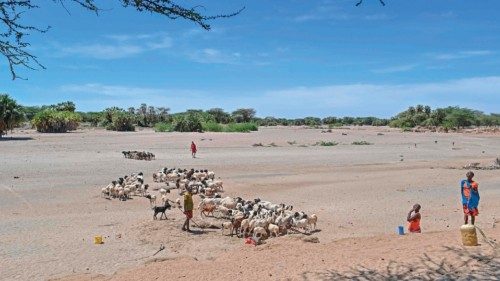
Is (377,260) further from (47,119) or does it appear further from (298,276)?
(47,119)

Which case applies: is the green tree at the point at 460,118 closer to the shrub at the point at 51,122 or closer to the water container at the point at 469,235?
the shrub at the point at 51,122

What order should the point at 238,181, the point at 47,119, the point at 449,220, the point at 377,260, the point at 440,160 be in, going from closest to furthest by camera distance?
the point at 377,260
the point at 449,220
the point at 238,181
the point at 440,160
the point at 47,119

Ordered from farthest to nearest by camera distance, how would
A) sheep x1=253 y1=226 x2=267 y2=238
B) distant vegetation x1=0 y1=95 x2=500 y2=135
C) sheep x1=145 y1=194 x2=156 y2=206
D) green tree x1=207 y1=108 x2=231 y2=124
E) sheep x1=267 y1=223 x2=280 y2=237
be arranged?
1. green tree x1=207 y1=108 x2=231 y2=124
2. distant vegetation x1=0 y1=95 x2=500 y2=135
3. sheep x1=145 y1=194 x2=156 y2=206
4. sheep x1=267 y1=223 x2=280 y2=237
5. sheep x1=253 y1=226 x2=267 y2=238

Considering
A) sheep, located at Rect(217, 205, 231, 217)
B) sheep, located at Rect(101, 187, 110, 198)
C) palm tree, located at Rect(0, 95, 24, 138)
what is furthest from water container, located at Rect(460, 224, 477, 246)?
palm tree, located at Rect(0, 95, 24, 138)

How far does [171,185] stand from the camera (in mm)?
27891

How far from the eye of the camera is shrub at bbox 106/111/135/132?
90.9 meters

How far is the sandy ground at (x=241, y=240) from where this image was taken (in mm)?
11953

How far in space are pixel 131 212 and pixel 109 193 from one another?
12.8 ft

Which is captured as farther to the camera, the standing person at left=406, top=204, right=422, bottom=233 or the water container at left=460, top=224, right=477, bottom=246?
the standing person at left=406, top=204, right=422, bottom=233

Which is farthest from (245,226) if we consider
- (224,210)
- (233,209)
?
(224,210)

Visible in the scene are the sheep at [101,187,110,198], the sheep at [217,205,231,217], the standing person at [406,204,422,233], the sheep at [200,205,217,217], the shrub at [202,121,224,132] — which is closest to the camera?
the standing person at [406,204,422,233]

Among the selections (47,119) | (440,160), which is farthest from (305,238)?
(47,119)

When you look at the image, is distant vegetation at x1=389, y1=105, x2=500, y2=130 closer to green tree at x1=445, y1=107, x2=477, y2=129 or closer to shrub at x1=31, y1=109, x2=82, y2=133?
green tree at x1=445, y1=107, x2=477, y2=129

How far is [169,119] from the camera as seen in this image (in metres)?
119
